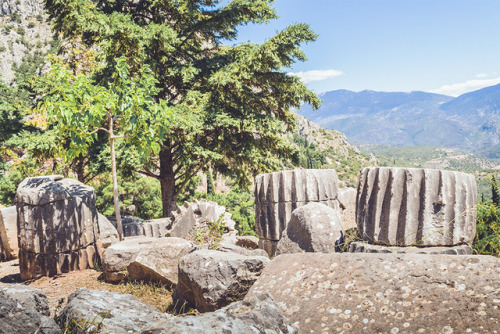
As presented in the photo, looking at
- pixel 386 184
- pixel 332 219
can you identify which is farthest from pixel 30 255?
pixel 386 184

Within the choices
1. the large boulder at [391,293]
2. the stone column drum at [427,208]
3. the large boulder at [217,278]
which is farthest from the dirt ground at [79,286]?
the stone column drum at [427,208]

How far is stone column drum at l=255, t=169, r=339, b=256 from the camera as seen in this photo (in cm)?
600

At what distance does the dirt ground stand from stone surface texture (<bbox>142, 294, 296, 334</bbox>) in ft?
6.89

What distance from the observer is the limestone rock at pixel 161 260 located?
4.74 meters

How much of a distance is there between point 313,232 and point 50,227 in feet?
14.9

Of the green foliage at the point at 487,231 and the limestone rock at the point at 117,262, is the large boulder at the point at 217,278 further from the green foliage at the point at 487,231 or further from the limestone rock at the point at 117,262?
the green foliage at the point at 487,231

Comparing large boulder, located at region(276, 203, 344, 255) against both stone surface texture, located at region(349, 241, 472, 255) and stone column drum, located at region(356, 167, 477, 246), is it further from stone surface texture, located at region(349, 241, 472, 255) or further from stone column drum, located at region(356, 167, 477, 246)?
stone column drum, located at region(356, 167, 477, 246)

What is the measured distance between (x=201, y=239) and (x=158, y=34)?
8012 millimetres

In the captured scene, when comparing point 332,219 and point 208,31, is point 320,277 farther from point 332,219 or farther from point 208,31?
point 208,31

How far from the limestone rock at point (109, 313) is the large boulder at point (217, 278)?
1.83ft

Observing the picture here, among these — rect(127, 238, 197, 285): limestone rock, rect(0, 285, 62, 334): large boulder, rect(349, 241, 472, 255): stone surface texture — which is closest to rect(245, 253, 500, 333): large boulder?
rect(349, 241, 472, 255): stone surface texture

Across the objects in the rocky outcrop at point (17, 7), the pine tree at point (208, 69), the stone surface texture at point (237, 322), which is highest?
the rocky outcrop at point (17, 7)

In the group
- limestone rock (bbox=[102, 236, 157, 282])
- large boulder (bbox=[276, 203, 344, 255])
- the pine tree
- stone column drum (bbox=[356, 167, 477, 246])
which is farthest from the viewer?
the pine tree

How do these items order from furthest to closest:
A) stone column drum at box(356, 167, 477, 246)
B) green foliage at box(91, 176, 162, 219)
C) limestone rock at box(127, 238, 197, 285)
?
1. green foliage at box(91, 176, 162, 219)
2. limestone rock at box(127, 238, 197, 285)
3. stone column drum at box(356, 167, 477, 246)
